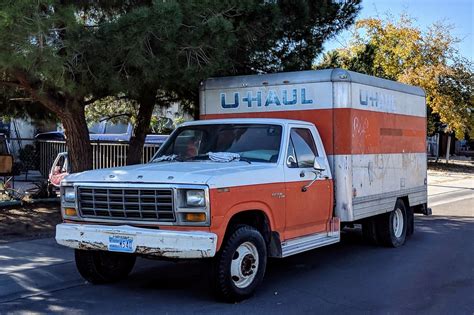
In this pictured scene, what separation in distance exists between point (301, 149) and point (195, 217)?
218 centimetres

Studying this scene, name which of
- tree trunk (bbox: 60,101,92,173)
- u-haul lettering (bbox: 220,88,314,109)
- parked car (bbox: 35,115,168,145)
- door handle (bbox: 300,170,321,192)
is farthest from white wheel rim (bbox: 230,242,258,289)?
parked car (bbox: 35,115,168,145)

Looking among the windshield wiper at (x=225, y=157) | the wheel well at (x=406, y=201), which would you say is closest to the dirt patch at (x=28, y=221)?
the windshield wiper at (x=225, y=157)

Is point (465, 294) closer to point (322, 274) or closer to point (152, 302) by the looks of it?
point (322, 274)

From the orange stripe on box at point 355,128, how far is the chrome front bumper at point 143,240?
9.92 ft

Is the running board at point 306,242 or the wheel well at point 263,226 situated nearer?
the wheel well at point 263,226

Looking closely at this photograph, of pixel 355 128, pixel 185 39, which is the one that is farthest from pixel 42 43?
pixel 355 128

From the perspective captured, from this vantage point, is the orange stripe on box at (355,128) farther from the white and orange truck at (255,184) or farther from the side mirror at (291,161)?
the side mirror at (291,161)

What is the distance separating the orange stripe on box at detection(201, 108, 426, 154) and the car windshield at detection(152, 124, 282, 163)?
1030 millimetres

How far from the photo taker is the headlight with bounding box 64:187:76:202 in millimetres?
6523

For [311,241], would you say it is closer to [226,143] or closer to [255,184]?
[255,184]

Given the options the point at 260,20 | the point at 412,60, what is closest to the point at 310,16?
the point at 260,20

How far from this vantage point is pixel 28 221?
11312mm

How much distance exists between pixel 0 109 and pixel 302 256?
28.7 feet

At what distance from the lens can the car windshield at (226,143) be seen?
277 inches
